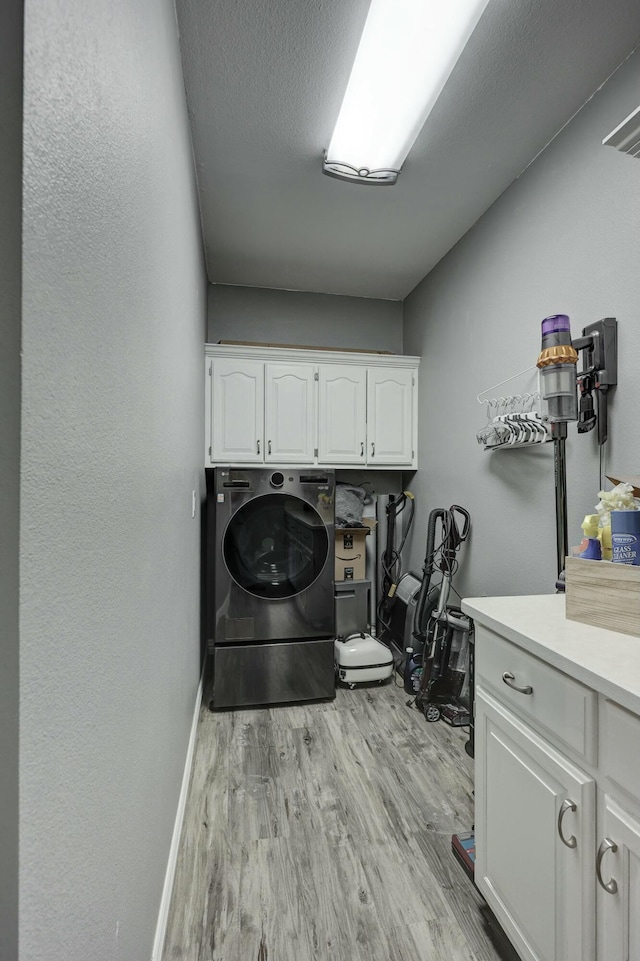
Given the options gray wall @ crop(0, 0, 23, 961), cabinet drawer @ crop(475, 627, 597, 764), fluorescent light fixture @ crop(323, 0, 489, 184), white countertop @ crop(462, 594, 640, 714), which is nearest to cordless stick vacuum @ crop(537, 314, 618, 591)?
white countertop @ crop(462, 594, 640, 714)

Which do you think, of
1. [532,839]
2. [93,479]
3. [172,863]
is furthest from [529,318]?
[172,863]

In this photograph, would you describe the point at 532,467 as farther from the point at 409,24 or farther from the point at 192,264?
the point at 192,264

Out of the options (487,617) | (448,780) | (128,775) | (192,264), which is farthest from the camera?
(192,264)

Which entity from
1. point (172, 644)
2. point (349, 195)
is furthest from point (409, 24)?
point (172, 644)

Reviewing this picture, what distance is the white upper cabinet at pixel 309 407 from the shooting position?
2.87 metres

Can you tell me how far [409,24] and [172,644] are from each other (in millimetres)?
Answer: 2027

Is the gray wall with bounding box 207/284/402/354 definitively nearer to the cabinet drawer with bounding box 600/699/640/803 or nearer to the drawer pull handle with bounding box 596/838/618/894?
the cabinet drawer with bounding box 600/699/640/803

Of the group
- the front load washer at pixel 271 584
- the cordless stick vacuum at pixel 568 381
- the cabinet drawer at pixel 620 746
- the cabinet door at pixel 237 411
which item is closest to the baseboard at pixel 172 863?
the front load washer at pixel 271 584

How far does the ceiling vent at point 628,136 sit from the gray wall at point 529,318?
14.2 inches

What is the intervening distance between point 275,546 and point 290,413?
2.95 ft

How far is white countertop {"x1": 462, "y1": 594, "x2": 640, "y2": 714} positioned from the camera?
2.63 ft

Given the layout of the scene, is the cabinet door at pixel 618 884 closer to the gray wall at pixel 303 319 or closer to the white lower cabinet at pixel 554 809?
the white lower cabinet at pixel 554 809

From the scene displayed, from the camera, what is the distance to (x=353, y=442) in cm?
306

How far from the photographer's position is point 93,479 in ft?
1.99
